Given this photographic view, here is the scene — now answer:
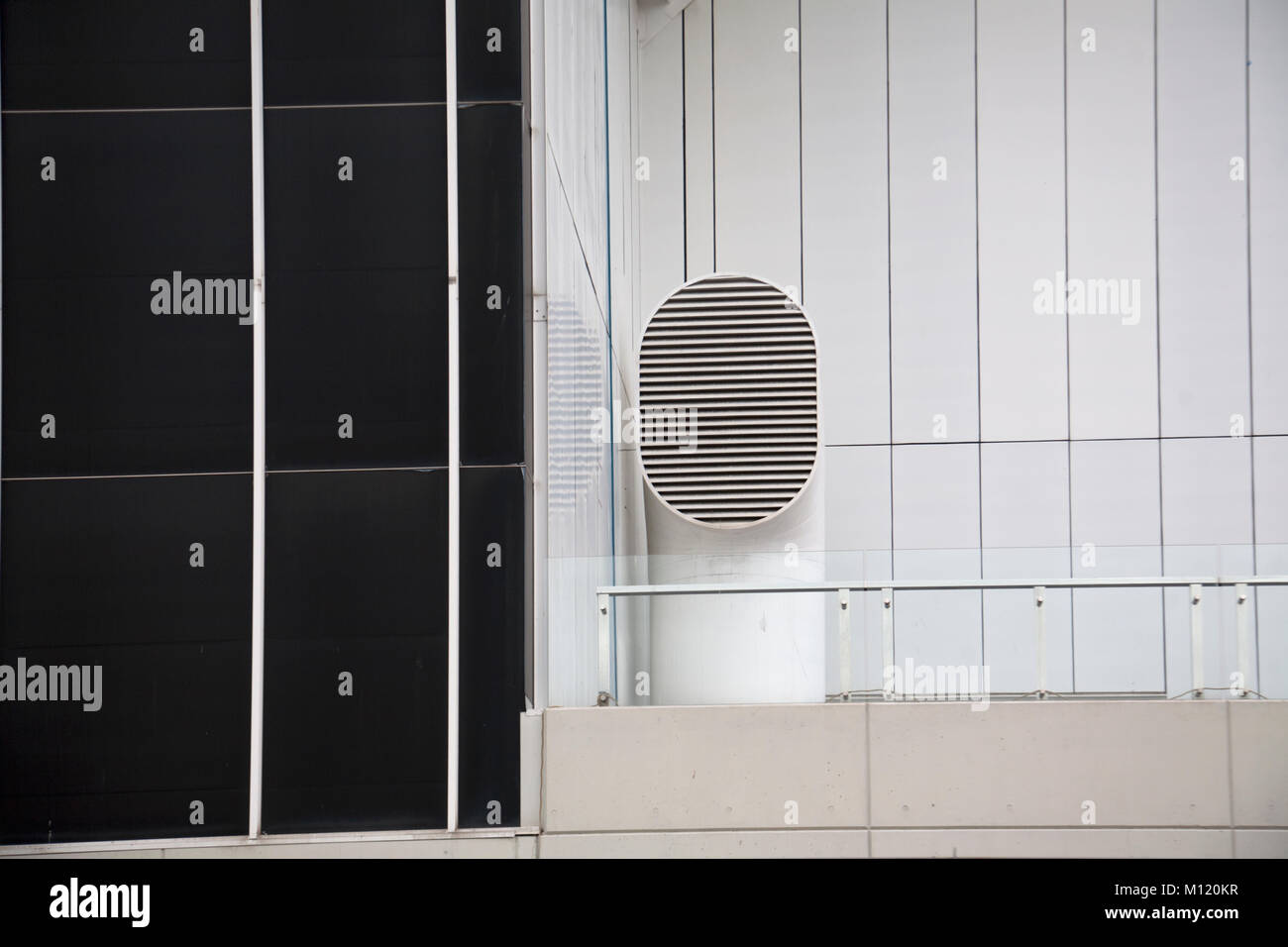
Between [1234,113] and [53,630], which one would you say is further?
[1234,113]

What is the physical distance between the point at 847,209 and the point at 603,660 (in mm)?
6096

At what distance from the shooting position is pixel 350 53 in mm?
6961

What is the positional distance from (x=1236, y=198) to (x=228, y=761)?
8956mm

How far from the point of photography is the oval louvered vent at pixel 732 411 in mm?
8023

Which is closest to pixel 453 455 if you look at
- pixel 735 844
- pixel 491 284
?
pixel 491 284

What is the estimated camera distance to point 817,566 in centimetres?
723

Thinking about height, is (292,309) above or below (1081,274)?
below

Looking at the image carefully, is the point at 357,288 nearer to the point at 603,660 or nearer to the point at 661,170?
the point at 603,660

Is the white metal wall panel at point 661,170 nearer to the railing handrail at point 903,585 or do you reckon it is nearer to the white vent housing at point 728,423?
the white vent housing at point 728,423

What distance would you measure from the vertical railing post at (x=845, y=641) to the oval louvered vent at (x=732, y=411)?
0.96 meters

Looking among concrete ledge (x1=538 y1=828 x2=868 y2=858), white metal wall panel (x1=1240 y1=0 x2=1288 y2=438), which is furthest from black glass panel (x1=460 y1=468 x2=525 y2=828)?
white metal wall panel (x1=1240 y1=0 x2=1288 y2=438)
